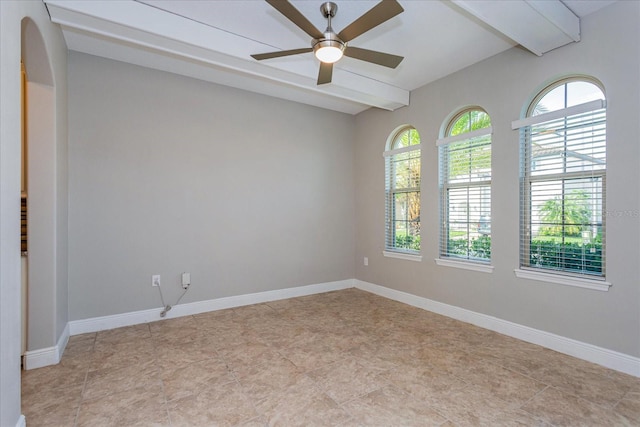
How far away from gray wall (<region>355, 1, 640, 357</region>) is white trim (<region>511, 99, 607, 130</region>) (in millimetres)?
72

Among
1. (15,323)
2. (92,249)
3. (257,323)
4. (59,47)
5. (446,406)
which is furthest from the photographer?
(257,323)

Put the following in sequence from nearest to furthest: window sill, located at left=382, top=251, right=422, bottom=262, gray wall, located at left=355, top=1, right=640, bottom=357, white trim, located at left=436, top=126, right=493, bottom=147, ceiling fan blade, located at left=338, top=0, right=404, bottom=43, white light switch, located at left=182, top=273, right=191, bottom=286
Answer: ceiling fan blade, located at left=338, top=0, right=404, bottom=43, gray wall, located at left=355, top=1, right=640, bottom=357, white trim, located at left=436, top=126, right=493, bottom=147, white light switch, located at left=182, top=273, right=191, bottom=286, window sill, located at left=382, top=251, right=422, bottom=262

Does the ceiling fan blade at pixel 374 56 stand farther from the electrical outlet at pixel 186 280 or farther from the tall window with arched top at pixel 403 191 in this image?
the electrical outlet at pixel 186 280

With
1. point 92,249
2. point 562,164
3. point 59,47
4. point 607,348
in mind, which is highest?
point 59,47

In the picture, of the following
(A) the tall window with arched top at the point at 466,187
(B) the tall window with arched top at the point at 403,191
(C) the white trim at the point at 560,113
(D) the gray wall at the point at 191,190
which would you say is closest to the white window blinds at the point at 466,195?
(A) the tall window with arched top at the point at 466,187

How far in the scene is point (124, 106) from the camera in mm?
3482

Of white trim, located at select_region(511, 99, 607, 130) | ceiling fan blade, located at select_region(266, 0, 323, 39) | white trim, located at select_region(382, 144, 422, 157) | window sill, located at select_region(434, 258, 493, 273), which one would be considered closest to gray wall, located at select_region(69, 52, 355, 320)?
white trim, located at select_region(382, 144, 422, 157)

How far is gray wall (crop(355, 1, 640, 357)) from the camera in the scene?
2459mm

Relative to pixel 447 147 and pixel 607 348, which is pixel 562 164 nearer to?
pixel 447 147

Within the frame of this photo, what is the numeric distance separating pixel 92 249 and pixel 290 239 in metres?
2.34

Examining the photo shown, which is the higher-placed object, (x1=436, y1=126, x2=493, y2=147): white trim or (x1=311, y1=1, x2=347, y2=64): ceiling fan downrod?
(x1=311, y1=1, x2=347, y2=64): ceiling fan downrod

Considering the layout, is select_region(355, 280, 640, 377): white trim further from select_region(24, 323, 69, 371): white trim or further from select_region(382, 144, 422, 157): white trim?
select_region(24, 323, 69, 371): white trim

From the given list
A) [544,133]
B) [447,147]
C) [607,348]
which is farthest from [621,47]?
[607,348]

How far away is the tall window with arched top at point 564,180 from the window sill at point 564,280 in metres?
0.06
